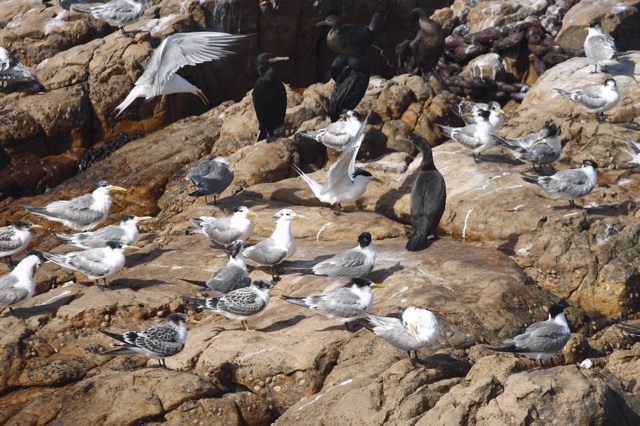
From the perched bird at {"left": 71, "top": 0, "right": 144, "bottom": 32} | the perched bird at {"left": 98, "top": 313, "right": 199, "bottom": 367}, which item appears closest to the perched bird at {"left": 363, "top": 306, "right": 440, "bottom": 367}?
the perched bird at {"left": 98, "top": 313, "right": 199, "bottom": 367}

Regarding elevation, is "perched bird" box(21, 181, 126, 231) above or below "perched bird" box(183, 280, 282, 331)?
below

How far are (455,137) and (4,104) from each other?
995 centimetres

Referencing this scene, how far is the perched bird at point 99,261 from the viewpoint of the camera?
9141 millimetres

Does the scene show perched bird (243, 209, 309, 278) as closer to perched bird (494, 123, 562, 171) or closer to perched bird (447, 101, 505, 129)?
perched bird (494, 123, 562, 171)

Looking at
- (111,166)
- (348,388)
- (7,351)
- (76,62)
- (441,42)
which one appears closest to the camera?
(348,388)

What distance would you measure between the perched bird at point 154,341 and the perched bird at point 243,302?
654mm

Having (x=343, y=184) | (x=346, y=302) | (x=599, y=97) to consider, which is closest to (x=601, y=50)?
(x=599, y=97)

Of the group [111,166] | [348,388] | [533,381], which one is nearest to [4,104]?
[111,166]

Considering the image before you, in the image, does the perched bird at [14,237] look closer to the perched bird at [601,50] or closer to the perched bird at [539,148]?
the perched bird at [539,148]

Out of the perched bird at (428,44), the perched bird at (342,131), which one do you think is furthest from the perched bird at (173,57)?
the perched bird at (428,44)

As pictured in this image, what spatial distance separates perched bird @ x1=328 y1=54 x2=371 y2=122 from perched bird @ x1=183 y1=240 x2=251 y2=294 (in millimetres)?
5787

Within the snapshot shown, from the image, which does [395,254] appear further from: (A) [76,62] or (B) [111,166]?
(A) [76,62]

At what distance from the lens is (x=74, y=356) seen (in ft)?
26.0

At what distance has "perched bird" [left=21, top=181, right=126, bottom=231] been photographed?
11.1 meters
